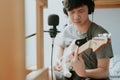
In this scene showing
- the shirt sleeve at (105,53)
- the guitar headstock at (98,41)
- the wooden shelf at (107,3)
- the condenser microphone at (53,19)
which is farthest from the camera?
the wooden shelf at (107,3)

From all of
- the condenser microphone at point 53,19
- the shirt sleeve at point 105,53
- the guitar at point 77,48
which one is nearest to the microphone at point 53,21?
the condenser microphone at point 53,19

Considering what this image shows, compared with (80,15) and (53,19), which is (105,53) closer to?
(80,15)

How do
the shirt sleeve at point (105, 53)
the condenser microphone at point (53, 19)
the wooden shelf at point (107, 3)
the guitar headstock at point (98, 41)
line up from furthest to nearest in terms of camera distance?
the wooden shelf at point (107, 3)
the shirt sleeve at point (105, 53)
the condenser microphone at point (53, 19)
the guitar headstock at point (98, 41)

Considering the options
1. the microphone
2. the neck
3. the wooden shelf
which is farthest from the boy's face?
the wooden shelf

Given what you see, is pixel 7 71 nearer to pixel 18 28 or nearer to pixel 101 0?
pixel 18 28

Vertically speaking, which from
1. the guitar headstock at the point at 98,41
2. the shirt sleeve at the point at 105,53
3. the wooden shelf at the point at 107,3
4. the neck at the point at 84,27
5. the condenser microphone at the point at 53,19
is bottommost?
the shirt sleeve at the point at 105,53

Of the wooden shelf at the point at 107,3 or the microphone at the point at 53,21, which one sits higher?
the wooden shelf at the point at 107,3

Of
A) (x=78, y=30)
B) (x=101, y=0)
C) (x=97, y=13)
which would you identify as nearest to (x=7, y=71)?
(x=78, y=30)

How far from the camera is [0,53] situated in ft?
0.81

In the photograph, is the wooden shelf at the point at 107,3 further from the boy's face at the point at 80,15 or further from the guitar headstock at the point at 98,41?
the guitar headstock at the point at 98,41

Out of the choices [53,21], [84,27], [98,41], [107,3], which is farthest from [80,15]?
[107,3]

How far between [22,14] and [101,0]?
1.92 m

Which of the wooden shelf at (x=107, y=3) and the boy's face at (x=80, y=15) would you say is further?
the wooden shelf at (x=107, y=3)

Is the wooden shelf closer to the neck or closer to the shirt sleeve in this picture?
the neck
